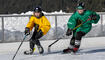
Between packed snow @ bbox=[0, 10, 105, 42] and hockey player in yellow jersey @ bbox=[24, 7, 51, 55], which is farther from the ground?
hockey player in yellow jersey @ bbox=[24, 7, 51, 55]

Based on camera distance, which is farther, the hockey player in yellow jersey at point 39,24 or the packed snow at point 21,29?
the packed snow at point 21,29

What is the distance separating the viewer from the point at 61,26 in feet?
42.0

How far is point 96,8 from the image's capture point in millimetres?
23797

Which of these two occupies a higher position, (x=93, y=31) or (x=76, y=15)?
(x=76, y=15)

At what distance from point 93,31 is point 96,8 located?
10.8 metres

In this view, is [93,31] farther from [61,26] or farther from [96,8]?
[96,8]

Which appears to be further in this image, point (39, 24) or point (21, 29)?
point (21, 29)

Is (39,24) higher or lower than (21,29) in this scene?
higher

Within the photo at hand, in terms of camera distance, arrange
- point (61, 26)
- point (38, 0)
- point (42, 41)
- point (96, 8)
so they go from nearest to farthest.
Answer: point (42, 41) < point (61, 26) < point (96, 8) < point (38, 0)

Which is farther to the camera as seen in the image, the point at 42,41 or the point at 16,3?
the point at 16,3

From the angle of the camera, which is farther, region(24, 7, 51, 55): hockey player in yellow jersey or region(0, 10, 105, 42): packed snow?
region(0, 10, 105, 42): packed snow

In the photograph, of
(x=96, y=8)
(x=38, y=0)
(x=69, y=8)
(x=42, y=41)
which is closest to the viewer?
(x=42, y=41)

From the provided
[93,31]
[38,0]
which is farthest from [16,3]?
[93,31]

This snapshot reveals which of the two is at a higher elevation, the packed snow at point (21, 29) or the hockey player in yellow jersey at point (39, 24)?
the hockey player in yellow jersey at point (39, 24)
